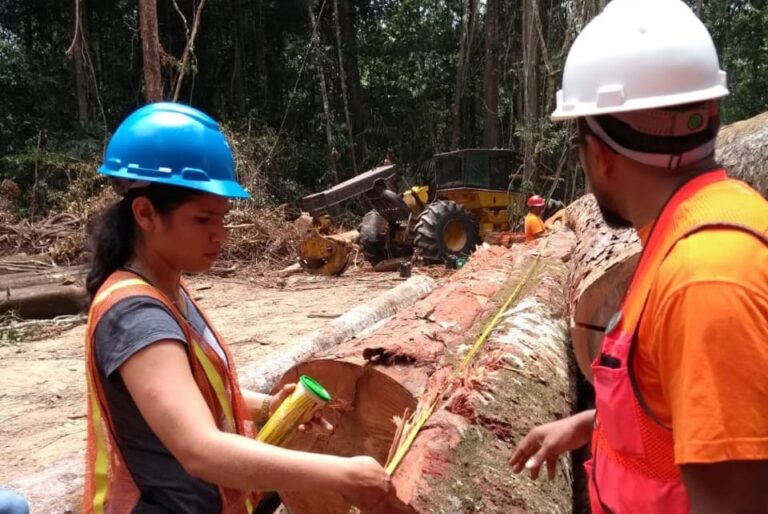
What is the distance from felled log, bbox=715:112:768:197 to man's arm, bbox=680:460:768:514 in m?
3.03

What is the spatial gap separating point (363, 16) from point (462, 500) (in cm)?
2366

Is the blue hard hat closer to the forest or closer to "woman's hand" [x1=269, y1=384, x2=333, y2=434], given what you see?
"woman's hand" [x1=269, y1=384, x2=333, y2=434]

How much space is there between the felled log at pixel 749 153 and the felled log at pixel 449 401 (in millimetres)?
1276

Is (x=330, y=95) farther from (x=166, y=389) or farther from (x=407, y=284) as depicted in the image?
(x=166, y=389)

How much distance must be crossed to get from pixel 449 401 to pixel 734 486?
1503 millimetres

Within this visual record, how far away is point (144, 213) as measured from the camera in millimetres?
1658

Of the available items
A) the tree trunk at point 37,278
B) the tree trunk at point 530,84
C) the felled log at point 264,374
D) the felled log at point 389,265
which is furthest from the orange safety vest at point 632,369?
the tree trunk at point 530,84

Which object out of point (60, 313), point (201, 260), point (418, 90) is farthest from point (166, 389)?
point (418, 90)

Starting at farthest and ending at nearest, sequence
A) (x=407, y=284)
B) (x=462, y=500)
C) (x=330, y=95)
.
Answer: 1. (x=330, y=95)
2. (x=407, y=284)
3. (x=462, y=500)

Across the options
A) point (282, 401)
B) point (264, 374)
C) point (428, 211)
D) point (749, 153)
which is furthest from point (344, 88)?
point (282, 401)

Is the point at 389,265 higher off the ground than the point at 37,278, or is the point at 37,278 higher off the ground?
the point at 37,278

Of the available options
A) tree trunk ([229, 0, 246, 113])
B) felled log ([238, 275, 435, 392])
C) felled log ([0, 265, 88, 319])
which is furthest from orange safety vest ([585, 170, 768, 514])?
tree trunk ([229, 0, 246, 113])

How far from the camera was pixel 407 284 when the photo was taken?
7543 millimetres

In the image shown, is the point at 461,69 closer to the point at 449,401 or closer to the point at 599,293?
the point at 599,293
